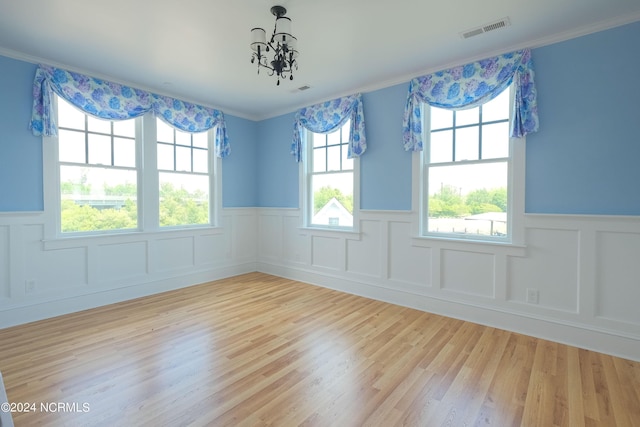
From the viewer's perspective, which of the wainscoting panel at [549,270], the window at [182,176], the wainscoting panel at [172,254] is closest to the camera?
the wainscoting panel at [549,270]

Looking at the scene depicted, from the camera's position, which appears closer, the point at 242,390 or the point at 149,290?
the point at 242,390

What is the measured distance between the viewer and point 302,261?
503 centimetres

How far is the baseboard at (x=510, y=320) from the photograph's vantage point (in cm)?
265

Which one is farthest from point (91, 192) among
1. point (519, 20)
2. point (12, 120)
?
point (519, 20)

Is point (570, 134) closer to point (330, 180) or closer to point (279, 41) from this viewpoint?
point (279, 41)

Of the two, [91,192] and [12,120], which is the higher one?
[12,120]

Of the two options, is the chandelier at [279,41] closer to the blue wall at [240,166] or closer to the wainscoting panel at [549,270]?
the wainscoting panel at [549,270]

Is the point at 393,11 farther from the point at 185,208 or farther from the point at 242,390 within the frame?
the point at 185,208

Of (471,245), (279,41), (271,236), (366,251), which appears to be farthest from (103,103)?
(471,245)

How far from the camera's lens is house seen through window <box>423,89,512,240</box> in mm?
3238

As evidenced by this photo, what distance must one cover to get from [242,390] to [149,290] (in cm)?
281

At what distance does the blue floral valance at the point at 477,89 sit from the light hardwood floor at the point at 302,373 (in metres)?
2.09

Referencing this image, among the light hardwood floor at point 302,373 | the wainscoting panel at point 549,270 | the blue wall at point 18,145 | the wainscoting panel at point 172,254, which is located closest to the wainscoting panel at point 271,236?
the wainscoting panel at point 172,254

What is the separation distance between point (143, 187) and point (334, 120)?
281 cm
